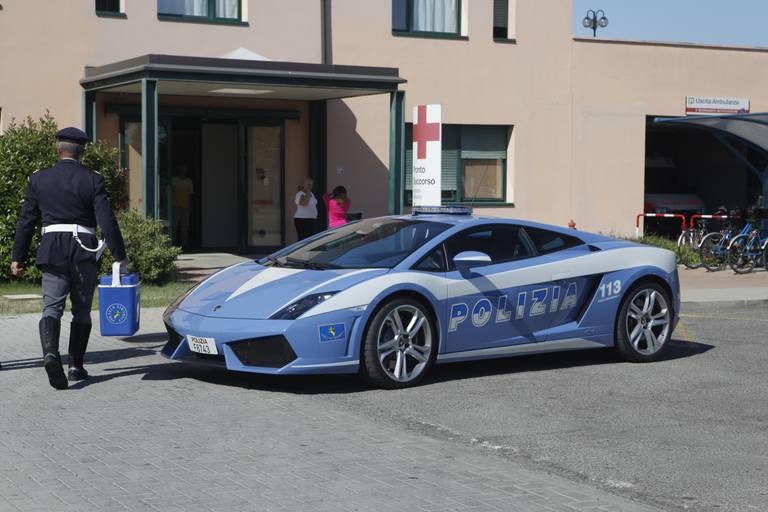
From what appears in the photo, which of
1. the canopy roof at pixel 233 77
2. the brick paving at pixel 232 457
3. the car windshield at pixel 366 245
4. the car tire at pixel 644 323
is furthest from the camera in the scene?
the canopy roof at pixel 233 77

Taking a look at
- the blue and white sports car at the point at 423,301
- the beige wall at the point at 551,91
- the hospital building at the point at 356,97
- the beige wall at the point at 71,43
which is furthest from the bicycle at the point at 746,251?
the blue and white sports car at the point at 423,301

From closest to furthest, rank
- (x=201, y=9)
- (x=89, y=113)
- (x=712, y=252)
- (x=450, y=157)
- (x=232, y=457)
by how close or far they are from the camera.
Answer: (x=232, y=457) → (x=89, y=113) → (x=201, y=9) → (x=712, y=252) → (x=450, y=157)

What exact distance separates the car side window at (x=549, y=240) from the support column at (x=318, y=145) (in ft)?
42.6

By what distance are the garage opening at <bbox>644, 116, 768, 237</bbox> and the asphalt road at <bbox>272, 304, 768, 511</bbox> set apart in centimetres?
2060

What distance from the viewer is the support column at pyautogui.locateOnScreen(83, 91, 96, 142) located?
20438mm

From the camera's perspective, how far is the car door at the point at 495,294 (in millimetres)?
9305

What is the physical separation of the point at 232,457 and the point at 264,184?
646 inches

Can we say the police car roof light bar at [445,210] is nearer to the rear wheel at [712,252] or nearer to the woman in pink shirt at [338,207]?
the woman in pink shirt at [338,207]

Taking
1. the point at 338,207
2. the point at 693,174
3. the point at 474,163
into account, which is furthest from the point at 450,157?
the point at 693,174

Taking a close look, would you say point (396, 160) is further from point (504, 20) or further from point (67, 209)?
point (67, 209)

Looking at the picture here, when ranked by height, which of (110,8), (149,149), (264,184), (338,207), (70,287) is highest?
(110,8)

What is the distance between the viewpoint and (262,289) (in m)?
8.97

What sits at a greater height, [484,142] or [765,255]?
[484,142]

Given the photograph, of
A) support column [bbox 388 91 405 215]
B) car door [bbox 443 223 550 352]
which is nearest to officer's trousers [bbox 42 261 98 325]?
car door [bbox 443 223 550 352]
